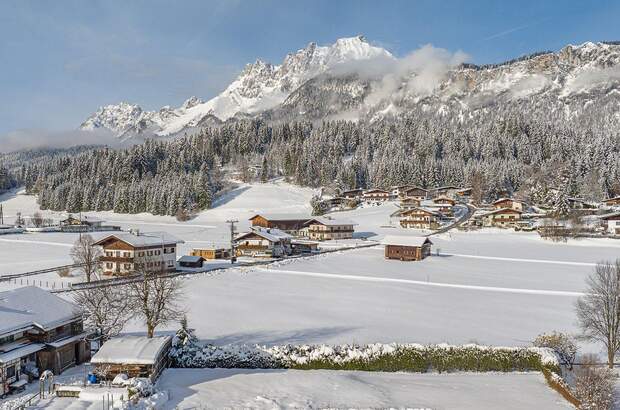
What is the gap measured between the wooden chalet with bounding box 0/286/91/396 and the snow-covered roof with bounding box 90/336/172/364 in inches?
143

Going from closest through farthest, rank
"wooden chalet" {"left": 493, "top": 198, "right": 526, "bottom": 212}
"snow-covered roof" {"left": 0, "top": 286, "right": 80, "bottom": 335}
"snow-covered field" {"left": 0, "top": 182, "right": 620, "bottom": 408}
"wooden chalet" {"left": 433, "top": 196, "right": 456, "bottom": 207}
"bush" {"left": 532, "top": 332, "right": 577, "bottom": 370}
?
"snow-covered field" {"left": 0, "top": 182, "right": 620, "bottom": 408}
"snow-covered roof" {"left": 0, "top": 286, "right": 80, "bottom": 335}
"bush" {"left": 532, "top": 332, "right": 577, "bottom": 370}
"wooden chalet" {"left": 493, "top": 198, "right": 526, "bottom": 212}
"wooden chalet" {"left": 433, "top": 196, "right": 456, "bottom": 207}

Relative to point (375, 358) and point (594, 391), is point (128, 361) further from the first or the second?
point (594, 391)

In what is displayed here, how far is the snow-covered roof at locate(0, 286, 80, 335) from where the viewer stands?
2489cm

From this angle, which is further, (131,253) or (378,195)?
(378,195)

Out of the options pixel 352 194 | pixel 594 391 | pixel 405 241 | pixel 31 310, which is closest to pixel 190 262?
pixel 405 241

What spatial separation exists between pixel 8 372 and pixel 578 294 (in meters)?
51.0

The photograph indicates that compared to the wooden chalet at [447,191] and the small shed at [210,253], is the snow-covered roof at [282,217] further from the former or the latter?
the wooden chalet at [447,191]

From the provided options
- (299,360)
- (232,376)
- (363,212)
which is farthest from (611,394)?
(363,212)

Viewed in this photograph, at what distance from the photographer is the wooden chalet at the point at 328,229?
316 feet

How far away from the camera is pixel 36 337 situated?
26.2 meters

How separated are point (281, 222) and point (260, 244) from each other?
32.7m

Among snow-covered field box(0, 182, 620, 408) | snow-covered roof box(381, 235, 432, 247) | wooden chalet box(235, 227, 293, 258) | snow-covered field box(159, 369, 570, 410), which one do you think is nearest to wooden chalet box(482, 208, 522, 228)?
snow-covered field box(0, 182, 620, 408)

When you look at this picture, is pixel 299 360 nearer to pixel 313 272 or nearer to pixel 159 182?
pixel 313 272

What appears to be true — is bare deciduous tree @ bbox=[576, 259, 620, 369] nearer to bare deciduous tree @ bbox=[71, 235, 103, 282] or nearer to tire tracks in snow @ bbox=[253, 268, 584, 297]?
tire tracks in snow @ bbox=[253, 268, 584, 297]
